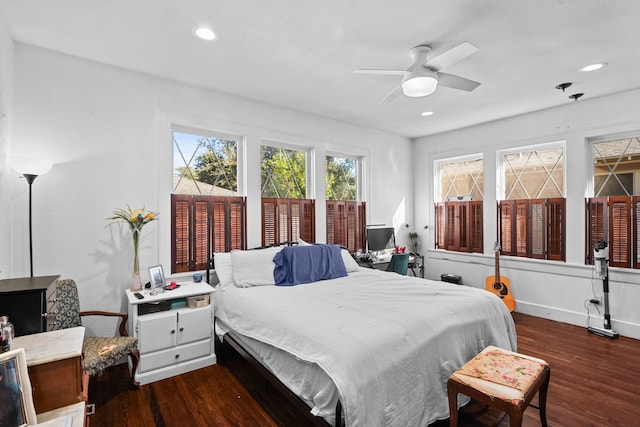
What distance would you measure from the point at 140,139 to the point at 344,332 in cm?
271

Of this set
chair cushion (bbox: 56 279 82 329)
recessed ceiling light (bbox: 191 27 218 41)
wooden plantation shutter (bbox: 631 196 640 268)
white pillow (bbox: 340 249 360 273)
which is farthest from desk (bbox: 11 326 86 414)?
wooden plantation shutter (bbox: 631 196 640 268)

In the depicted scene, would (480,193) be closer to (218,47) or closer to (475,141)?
(475,141)

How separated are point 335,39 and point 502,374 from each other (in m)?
2.60

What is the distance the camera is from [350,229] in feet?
16.3

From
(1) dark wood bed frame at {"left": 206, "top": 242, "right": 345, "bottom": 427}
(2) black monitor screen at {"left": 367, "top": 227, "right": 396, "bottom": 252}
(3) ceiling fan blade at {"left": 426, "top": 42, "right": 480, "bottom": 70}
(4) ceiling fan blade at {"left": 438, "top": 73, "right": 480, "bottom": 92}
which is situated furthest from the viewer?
(2) black monitor screen at {"left": 367, "top": 227, "right": 396, "bottom": 252}

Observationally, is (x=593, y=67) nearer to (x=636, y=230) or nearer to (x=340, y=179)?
(x=636, y=230)

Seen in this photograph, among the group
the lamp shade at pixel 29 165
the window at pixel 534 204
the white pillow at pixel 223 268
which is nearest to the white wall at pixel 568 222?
the window at pixel 534 204

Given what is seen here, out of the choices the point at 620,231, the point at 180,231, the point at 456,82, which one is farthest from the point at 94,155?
the point at 620,231

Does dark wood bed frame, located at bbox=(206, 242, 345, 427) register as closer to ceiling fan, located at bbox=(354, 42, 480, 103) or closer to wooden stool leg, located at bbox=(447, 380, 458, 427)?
wooden stool leg, located at bbox=(447, 380, 458, 427)

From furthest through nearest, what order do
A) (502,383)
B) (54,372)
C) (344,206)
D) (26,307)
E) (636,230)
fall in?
Answer: (344,206)
(636,230)
(502,383)
(26,307)
(54,372)

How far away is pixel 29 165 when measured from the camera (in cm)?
234

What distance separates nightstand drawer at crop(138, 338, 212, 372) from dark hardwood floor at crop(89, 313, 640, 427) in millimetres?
140

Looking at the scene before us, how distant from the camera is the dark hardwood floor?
2195mm

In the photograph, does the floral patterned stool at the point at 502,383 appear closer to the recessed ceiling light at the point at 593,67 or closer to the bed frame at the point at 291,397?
the bed frame at the point at 291,397
